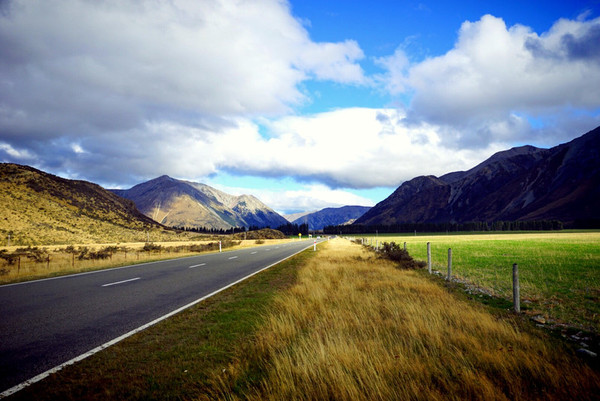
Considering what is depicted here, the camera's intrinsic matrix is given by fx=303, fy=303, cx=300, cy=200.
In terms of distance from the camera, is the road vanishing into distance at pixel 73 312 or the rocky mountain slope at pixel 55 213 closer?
the road vanishing into distance at pixel 73 312

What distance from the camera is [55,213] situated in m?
74.9

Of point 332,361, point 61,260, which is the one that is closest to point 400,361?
point 332,361

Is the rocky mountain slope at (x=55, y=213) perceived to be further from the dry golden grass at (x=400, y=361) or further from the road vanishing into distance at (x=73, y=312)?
the dry golden grass at (x=400, y=361)

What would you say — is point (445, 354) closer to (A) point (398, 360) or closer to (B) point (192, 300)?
(A) point (398, 360)

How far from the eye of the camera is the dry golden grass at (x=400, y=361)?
11.0 feet

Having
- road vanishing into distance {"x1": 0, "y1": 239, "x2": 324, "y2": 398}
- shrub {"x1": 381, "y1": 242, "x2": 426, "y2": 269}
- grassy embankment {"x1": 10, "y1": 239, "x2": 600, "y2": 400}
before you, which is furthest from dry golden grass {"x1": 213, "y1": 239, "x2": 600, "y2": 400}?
shrub {"x1": 381, "y1": 242, "x2": 426, "y2": 269}

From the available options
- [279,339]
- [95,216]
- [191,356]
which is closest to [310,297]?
[279,339]

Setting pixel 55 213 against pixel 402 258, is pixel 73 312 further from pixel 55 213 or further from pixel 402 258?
pixel 55 213

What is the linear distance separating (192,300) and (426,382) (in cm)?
672

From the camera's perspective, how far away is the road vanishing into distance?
14.8 feet

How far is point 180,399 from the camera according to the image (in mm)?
3477

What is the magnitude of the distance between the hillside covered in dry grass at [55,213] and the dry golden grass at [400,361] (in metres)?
61.9

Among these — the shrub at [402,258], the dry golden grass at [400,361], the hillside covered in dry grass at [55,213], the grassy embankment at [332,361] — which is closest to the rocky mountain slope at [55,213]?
the hillside covered in dry grass at [55,213]

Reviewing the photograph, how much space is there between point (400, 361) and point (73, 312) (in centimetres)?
723
